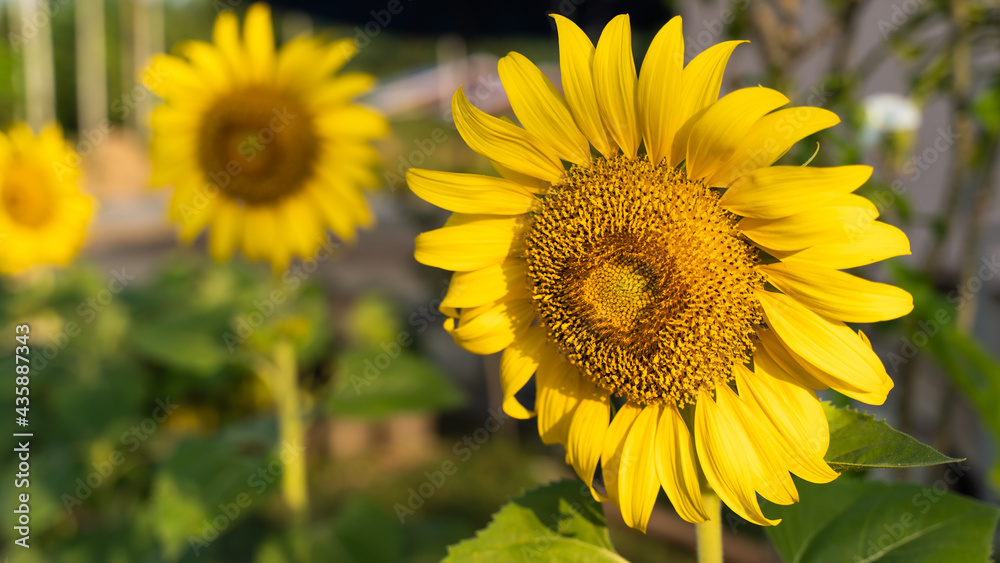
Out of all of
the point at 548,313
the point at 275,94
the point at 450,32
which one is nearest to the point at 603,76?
the point at 548,313

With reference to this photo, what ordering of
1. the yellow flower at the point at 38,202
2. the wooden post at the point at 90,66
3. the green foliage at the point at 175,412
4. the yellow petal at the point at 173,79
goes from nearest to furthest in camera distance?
the green foliage at the point at 175,412 → the yellow petal at the point at 173,79 → the yellow flower at the point at 38,202 → the wooden post at the point at 90,66

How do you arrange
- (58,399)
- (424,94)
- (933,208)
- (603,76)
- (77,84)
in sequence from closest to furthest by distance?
(603,76) < (58,399) < (933,208) < (424,94) < (77,84)

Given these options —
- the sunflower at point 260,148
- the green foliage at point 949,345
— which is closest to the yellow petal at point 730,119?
the green foliage at point 949,345

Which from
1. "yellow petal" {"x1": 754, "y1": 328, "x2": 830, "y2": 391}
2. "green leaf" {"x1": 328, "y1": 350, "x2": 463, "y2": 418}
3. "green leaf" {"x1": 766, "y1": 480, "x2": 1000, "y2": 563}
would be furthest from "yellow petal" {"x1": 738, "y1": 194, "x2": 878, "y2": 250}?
"green leaf" {"x1": 328, "y1": 350, "x2": 463, "y2": 418}

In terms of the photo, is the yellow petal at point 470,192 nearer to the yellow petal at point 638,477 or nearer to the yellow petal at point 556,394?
the yellow petal at point 556,394

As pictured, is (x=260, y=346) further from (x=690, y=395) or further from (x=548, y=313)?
(x=690, y=395)

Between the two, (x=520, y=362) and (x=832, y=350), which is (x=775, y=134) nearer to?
(x=832, y=350)
